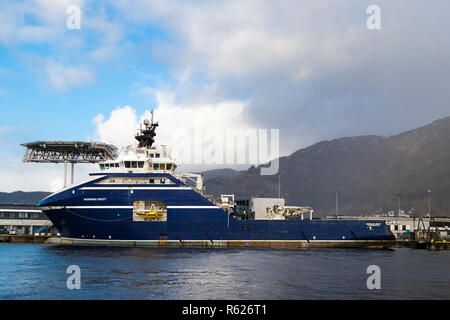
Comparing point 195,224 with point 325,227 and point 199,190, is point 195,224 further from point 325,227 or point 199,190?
point 325,227

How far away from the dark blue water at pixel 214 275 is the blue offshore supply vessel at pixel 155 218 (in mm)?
3509

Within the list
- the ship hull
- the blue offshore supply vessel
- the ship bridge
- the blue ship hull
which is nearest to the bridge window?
the blue offshore supply vessel

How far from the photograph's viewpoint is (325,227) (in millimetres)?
45469

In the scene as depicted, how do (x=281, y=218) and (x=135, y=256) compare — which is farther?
(x=281, y=218)

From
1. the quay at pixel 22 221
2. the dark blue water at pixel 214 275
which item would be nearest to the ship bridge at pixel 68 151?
the quay at pixel 22 221

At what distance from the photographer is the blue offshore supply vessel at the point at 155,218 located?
43250mm

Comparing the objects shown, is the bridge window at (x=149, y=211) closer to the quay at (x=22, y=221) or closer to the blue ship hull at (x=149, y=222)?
the blue ship hull at (x=149, y=222)

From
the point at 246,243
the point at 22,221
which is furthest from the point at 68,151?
the point at 246,243

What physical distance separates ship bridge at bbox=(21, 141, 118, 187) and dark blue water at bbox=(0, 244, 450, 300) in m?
21.4

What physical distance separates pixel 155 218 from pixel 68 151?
23.8 metres

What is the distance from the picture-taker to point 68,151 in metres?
60.9
